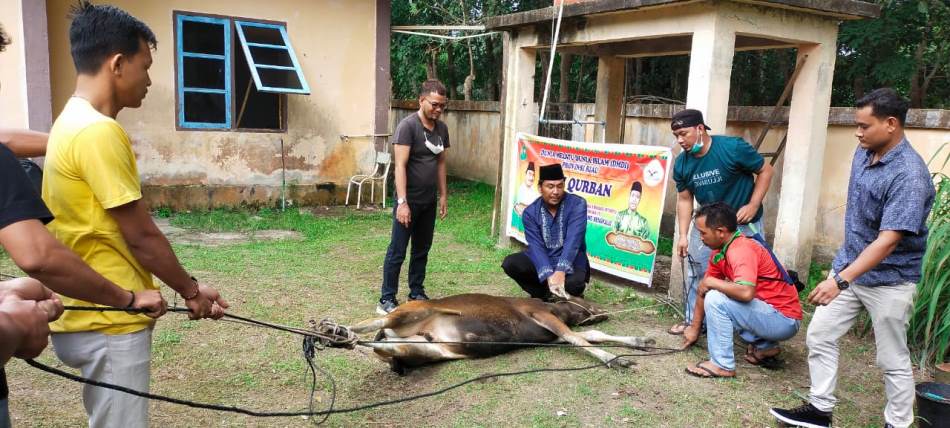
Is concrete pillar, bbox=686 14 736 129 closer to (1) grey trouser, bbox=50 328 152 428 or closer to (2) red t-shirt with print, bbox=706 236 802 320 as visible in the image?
(2) red t-shirt with print, bbox=706 236 802 320

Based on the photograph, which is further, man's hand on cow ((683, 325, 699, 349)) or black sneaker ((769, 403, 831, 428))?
man's hand on cow ((683, 325, 699, 349))

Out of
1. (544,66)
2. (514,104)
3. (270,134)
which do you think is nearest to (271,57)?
(270,134)

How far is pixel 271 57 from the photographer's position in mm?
10453

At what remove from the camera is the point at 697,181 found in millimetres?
5105

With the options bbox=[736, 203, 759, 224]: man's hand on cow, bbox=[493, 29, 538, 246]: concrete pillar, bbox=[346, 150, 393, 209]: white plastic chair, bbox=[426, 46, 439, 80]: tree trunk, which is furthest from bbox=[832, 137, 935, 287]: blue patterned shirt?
bbox=[426, 46, 439, 80]: tree trunk

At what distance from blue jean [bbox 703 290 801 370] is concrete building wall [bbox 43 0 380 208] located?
7.99m

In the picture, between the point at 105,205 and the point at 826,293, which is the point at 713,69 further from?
the point at 105,205

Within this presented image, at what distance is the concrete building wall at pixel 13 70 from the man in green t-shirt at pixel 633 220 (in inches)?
304

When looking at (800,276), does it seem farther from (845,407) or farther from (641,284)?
(845,407)

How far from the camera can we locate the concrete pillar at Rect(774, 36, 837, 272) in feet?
21.5

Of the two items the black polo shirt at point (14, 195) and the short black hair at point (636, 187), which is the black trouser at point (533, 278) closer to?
the short black hair at point (636, 187)

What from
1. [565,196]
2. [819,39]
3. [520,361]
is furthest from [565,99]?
[520,361]

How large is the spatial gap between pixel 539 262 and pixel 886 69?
281 inches

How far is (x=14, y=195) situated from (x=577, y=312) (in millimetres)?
4129
